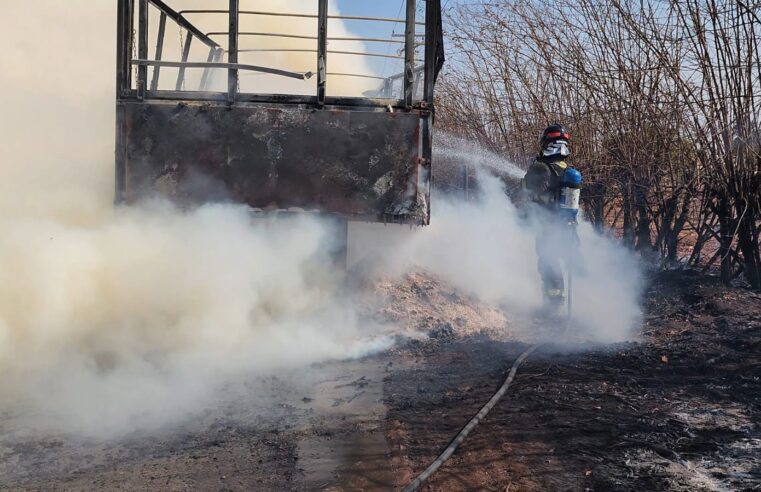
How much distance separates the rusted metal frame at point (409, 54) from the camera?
A: 544cm

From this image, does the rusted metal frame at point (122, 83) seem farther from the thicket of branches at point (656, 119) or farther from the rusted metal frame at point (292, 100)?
the thicket of branches at point (656, 119)

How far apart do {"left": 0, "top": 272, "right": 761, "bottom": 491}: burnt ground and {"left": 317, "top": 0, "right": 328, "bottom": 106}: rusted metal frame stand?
2131 millimetres

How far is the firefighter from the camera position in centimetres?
717

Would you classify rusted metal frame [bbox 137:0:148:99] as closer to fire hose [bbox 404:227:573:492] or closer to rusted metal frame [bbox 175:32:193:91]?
rusted metal frame [bbox 175:32:193:91]

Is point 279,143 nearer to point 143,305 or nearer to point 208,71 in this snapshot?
point 143,305

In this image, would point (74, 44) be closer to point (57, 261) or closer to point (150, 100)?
point (150, 100)

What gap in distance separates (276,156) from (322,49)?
910 mm

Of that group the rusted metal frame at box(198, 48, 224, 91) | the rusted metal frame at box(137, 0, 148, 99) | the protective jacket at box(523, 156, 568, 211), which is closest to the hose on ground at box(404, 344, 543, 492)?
the protective jacket at box(523, 156, 568, 211)

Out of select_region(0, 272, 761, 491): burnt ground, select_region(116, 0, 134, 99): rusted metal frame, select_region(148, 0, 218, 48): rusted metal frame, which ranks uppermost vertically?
select_region(148, 0, 218, 48): rusted metal frame

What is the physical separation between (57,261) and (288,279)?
1782 mm

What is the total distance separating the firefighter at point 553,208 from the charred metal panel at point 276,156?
2252mm

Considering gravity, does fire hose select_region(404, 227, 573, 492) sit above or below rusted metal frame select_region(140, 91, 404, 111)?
below

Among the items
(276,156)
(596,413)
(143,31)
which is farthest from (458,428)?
(143,31)

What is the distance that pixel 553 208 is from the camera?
734 centimetres
